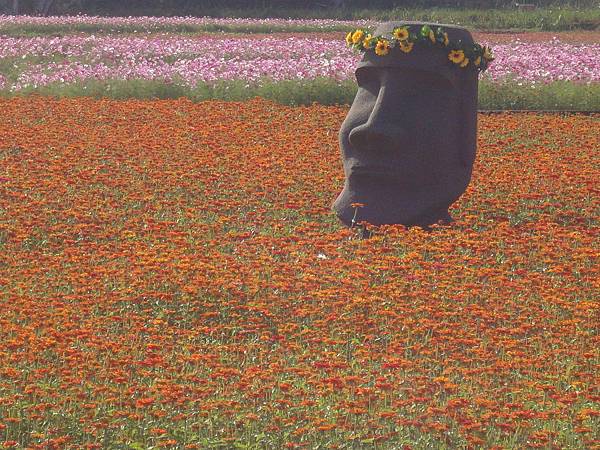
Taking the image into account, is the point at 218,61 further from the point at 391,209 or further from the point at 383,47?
the point at 391,209

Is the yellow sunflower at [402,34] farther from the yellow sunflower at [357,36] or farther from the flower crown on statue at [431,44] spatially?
the yellow sunflower at [357,36]

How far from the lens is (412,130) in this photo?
34.5 ft

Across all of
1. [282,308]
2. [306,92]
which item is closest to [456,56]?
[282,308]

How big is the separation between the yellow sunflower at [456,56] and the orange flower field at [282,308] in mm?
1220

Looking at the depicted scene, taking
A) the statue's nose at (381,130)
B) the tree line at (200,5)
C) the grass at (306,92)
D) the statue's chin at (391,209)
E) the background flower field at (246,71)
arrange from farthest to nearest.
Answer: the tree line at (200,5) → the background flower field at (246,71) → the grass at (306,92) → the statue's chin at (391,209) → the statue's nose at (381,130)

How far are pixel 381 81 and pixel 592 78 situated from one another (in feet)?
33.4

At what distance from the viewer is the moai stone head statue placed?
415 inches

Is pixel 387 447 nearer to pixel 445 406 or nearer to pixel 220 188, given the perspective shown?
pixel 445 406

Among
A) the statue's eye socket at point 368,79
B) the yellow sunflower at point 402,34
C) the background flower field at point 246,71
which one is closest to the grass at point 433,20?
the background flower field at point 246,71

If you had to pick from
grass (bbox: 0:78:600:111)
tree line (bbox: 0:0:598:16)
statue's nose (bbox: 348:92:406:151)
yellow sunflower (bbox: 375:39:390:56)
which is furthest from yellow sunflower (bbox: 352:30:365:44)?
tree line (bbox: 0:0:598:16)

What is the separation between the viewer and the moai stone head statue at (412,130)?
1053cm

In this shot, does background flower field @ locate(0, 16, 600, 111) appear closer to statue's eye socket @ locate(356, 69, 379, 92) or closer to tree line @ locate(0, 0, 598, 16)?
statue's eye socket @ locate(356, 69, 379, 92)

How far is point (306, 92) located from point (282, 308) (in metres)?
10.7

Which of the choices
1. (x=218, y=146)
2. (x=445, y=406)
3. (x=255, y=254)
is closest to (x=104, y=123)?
(x=218, y=146)
